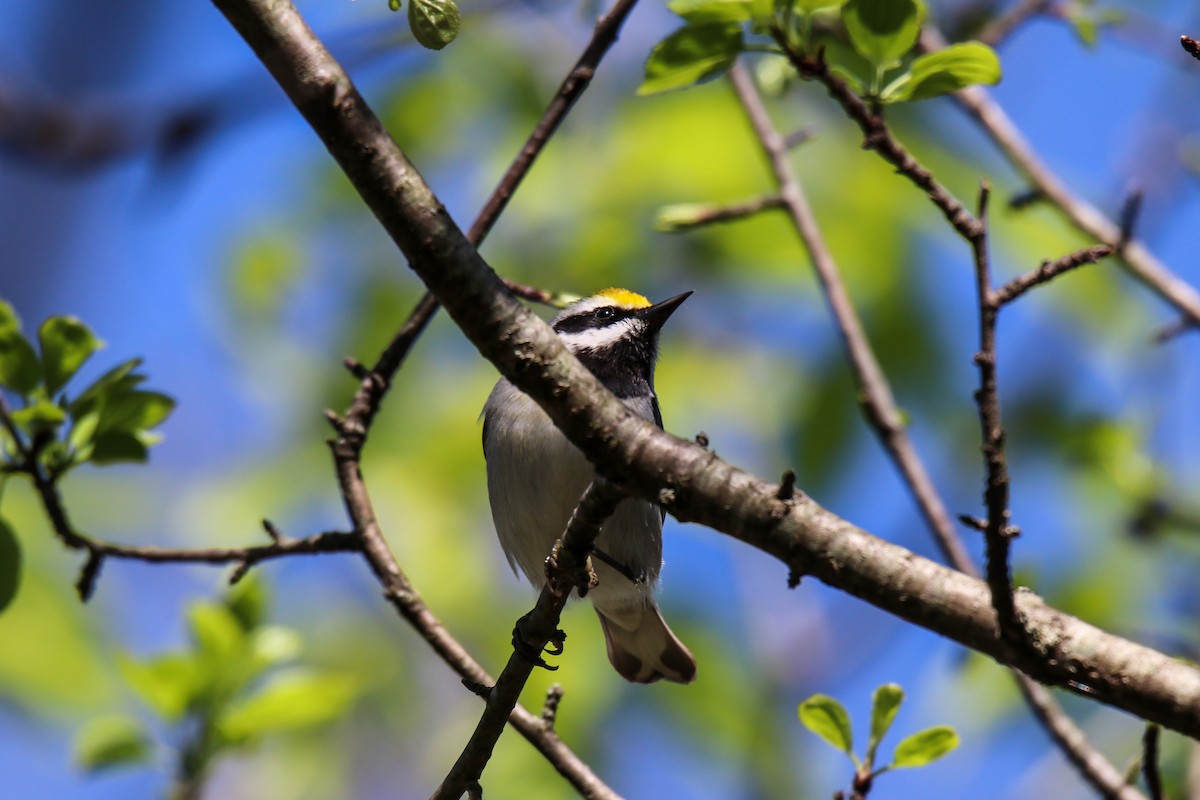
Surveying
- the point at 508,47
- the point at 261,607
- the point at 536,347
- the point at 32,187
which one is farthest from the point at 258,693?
the point at 508,47

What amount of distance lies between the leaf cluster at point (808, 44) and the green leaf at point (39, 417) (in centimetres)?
166

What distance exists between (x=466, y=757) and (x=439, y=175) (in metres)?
4.28

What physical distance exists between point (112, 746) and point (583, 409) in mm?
2480

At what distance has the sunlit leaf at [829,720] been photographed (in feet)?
9.02

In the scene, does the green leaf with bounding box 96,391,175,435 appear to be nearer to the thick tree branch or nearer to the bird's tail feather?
the thick tree branch

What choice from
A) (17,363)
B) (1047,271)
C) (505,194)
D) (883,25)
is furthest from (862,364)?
(17,363)

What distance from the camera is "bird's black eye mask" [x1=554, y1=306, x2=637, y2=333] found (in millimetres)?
5328

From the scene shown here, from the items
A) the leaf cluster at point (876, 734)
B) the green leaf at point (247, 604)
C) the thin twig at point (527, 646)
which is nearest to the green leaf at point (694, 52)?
the thin twig at point (527, 646)

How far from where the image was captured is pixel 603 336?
519 centimetres

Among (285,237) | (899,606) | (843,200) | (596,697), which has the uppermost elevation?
(285,237)

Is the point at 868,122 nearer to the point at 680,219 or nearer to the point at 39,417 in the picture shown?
the point at 680,219

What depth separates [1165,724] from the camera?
5.38 ft

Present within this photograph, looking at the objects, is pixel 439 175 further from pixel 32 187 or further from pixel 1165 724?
pixel 1165 724

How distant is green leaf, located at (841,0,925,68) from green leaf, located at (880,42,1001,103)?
0.22ft
